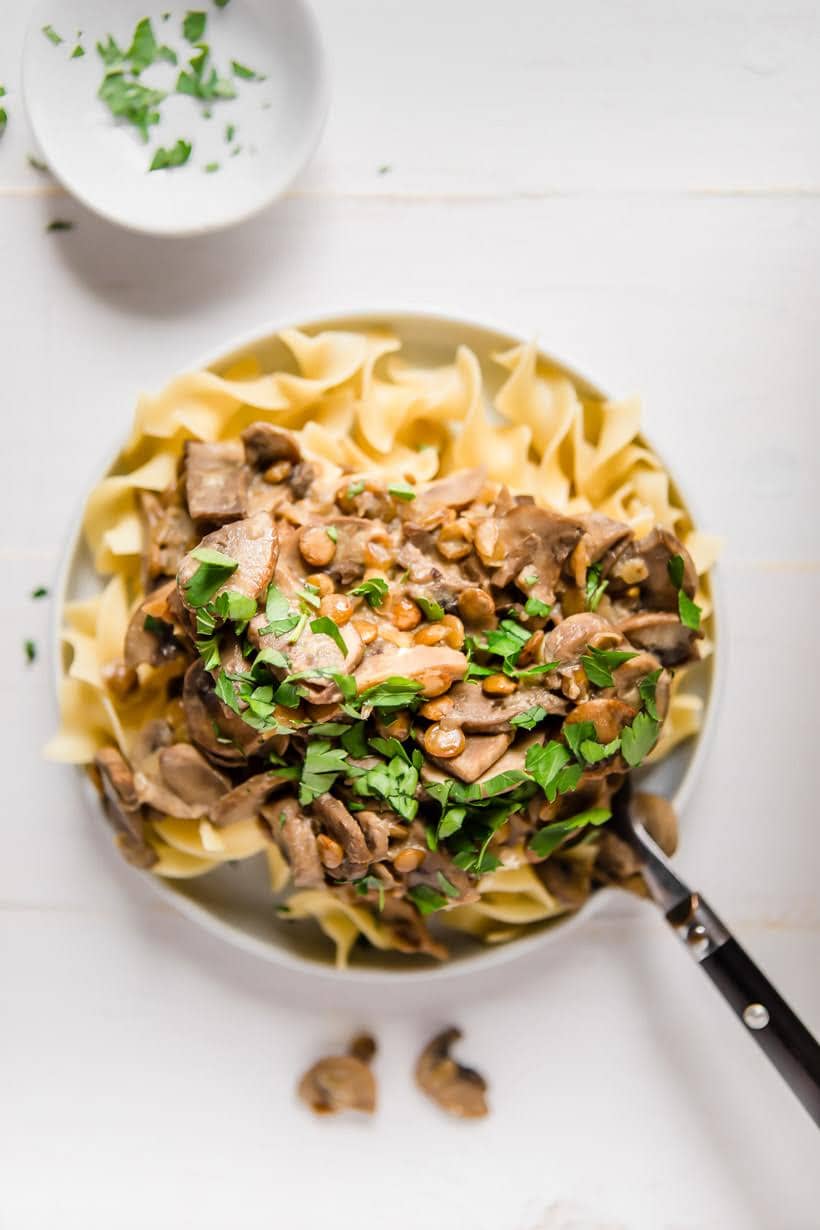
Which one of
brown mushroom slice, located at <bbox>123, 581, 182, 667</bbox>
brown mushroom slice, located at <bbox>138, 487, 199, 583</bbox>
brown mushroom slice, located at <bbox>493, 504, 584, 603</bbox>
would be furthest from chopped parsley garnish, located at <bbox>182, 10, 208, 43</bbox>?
brown mushroom slice, located at <bbox>493, 504, 584, 603</bbox>

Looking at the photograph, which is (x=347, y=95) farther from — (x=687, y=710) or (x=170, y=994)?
(x=170, y=994)

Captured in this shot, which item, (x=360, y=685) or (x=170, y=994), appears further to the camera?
(x=170, y=994)

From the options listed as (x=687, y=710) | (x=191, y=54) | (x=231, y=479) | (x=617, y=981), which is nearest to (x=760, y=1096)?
(x=617, y=981)

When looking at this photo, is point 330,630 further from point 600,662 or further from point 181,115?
point 181,115

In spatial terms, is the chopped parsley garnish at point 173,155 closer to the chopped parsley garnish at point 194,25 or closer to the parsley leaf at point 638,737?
the chopped parsley garnish at point 194,25

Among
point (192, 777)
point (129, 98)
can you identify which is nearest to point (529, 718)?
point (192, 777)

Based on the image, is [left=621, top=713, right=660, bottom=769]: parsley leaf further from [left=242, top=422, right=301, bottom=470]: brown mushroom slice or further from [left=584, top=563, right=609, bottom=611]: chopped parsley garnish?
[left=242, top=422, right=301, bottom=470]: brown mushroom slice

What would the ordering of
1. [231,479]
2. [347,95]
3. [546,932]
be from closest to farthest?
1. [231,479]
2. [546,932]
3. [347,95]
